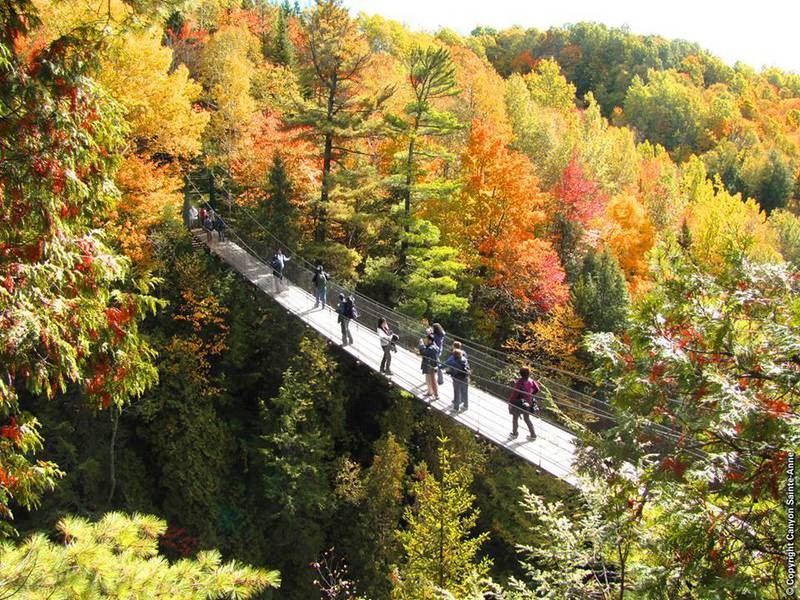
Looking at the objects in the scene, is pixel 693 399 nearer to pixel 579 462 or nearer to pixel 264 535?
pixel 579 462

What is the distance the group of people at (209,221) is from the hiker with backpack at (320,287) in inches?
176

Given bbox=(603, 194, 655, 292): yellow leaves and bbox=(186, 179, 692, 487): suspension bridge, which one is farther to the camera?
bbox=(603, 194, 655, 292): yellow leaves

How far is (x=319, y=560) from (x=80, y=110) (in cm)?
1266

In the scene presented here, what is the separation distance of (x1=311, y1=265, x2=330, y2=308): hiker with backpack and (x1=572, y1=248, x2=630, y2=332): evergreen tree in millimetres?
8340

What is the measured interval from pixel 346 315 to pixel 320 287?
221 cm

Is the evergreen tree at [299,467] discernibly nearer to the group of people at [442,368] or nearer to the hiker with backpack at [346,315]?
the hiker with backpack at [346,315]

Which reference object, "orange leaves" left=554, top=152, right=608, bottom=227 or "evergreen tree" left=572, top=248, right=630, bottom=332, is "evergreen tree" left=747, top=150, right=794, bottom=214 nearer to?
"orange leaves" left=554, top=152, right=608, bottom=227

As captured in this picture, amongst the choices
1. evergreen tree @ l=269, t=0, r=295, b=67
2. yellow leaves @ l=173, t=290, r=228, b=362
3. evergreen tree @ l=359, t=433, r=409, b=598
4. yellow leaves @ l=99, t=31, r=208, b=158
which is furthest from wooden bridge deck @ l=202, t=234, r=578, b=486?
evergreen tree @ l=269, t=0, r=295, b=67

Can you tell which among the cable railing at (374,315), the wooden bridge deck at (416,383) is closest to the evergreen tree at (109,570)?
the wooden bridge deck at (416,383)

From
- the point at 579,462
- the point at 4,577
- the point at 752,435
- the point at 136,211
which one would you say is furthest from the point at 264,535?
the point at 752,435

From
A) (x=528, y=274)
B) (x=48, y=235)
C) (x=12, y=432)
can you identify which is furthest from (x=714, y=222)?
(x=12, y=432)

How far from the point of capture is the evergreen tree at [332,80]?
51.6 ft

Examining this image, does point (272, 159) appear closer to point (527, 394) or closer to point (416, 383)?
point (416, 383)

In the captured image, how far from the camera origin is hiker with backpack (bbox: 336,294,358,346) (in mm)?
13047
